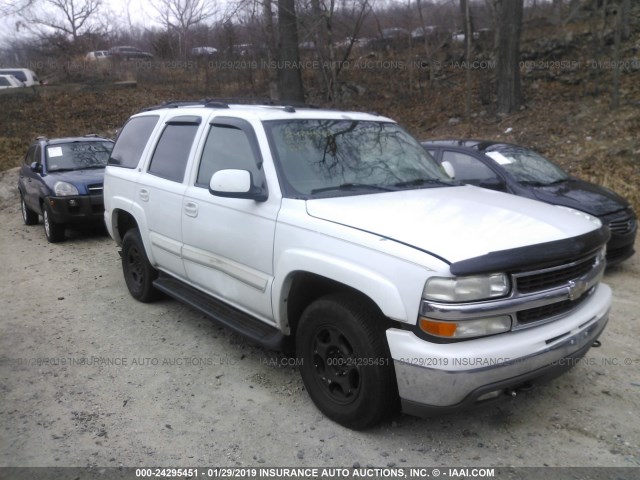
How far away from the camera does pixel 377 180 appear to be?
12.7ft

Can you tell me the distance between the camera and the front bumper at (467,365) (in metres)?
2.68

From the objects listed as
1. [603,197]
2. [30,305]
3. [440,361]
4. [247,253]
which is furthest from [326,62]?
[440,361]

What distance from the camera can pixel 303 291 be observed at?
3510 mm

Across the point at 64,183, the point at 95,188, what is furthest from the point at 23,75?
the point at 95,188

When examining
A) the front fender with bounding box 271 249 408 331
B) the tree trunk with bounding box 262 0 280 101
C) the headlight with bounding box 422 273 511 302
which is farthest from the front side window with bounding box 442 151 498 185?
the tree trunk with bounding box 262 0 280 101

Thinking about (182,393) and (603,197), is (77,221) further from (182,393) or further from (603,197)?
(603,197)

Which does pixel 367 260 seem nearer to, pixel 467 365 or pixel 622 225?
pixel 467 365

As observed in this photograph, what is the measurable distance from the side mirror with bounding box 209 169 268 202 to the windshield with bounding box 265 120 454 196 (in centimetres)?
23

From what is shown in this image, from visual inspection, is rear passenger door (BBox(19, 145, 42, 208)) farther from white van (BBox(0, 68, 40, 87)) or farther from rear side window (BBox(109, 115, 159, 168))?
white van (BBox(0, 68, 40, 87))

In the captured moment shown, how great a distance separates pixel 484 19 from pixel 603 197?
16.1 meters

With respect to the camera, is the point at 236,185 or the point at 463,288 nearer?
the point at 463,288

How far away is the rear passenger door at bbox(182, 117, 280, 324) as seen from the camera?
3.64m

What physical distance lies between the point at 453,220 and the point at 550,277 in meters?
0.62

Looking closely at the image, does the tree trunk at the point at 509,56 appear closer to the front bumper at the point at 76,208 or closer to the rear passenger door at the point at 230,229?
the front bumper at the point at 76,208
